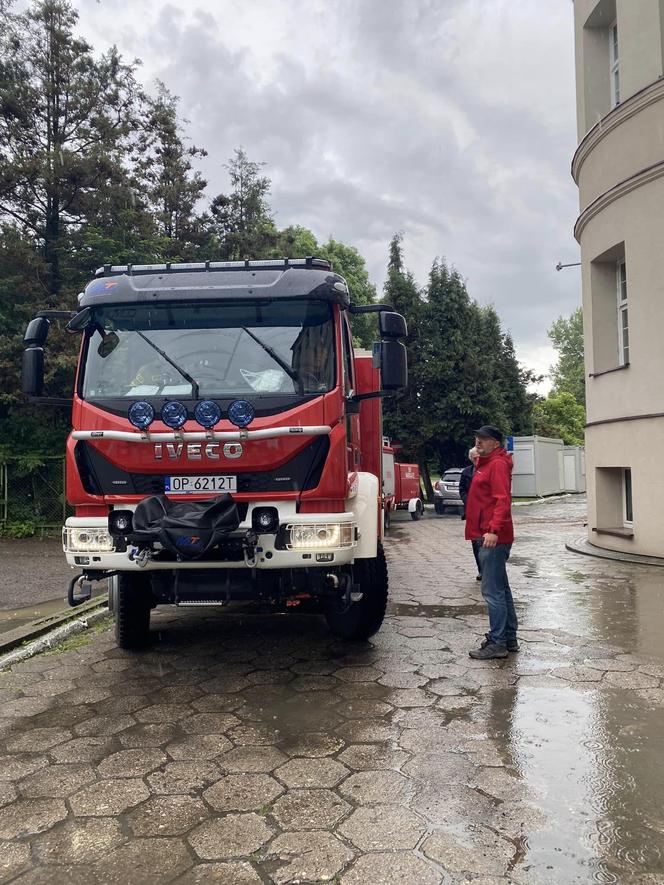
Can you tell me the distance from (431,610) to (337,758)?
3.97 m

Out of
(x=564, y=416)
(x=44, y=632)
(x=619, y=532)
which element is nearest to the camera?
(x=44, y=632)

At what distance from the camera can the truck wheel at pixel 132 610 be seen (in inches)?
218

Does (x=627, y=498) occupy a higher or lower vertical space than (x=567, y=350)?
lower

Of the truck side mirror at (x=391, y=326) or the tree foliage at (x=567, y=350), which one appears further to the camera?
the tree foliage at (x=567, y=350)

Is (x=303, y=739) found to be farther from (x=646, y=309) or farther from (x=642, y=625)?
(x=646, y=309)

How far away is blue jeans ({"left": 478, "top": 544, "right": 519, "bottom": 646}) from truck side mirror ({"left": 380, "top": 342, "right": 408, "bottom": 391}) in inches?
58.7

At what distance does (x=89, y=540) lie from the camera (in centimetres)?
484

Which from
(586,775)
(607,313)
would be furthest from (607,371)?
(586,775)

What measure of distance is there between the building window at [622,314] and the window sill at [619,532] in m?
2.78

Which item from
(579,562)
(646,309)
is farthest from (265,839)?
(646,309)

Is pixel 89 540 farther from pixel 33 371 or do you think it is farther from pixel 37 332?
pixel 37 332

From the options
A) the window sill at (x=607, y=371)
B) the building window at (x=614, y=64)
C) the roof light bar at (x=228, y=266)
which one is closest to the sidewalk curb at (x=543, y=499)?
the window sill at (x=607, y=371)

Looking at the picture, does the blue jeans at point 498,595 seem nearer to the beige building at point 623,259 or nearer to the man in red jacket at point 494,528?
the man in red jacket at point 494,528

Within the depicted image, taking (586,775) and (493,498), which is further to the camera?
(493,498)
